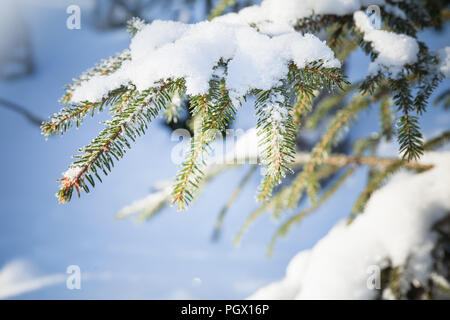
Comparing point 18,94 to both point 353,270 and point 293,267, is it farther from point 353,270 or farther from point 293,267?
point 353,270

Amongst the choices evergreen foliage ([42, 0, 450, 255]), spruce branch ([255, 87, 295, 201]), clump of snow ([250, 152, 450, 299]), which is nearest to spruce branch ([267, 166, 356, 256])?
clump of snow ([250, 152, 450, 299])

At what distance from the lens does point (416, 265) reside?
85cm

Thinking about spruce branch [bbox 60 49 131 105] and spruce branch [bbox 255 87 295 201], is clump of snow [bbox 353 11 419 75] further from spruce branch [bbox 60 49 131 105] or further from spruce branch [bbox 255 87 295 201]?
spruce branch [bbox 60 49 131 105]

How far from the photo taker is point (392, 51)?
589 millimetres

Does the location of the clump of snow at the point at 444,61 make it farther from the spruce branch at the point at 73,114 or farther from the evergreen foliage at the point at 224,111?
the spruce branch at the point at 73,114

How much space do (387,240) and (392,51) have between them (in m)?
0.69

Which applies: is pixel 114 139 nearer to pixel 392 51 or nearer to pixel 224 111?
pixel 224 111

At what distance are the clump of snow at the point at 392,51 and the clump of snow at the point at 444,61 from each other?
0.07m

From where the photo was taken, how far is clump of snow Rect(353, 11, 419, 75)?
0.59 metres

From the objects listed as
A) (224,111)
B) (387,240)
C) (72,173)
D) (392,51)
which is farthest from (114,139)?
(387,240)

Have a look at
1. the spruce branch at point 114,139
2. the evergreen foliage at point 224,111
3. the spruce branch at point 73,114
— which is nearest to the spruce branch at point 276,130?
the evergreen foliage at point 224,111

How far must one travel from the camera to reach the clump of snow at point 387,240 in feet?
2.86

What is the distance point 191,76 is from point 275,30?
0.90 feet

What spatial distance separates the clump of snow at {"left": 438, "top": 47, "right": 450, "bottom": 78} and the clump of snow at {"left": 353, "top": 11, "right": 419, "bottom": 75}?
0.24ft
